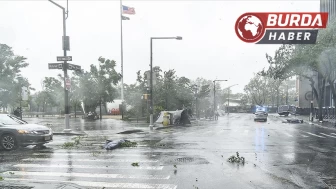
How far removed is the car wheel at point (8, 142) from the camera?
1174 centimetres

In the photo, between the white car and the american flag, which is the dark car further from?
the white car

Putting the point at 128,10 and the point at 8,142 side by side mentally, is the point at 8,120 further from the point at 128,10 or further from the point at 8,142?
the point at 128,10

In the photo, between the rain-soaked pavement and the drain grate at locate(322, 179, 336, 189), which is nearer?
the drain grate at locate(322, 179, 336, 189)

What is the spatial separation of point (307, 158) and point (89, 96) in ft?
111

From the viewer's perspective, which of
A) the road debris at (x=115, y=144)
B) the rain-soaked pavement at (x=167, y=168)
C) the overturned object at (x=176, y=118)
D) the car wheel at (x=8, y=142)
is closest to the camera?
the rain-soaked pavement at (x=167, y=168)

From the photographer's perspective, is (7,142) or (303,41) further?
(303,41)

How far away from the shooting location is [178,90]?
1575 inches

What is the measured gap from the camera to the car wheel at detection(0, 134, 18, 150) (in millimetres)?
11742

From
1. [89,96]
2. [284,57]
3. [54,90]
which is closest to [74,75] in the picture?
[89,96]

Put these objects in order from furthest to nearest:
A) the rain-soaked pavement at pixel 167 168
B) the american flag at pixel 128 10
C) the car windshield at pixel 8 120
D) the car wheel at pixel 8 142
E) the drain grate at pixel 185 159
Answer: the american flag at pixel 128 10 → the car windshield at pixel 8 120 → the car wheel at pixel 8 142 → the drain grate at pixel 185 159 → the rain-soaked pavement at pixel 167 168

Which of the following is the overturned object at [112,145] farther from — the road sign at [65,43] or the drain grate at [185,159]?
the road sign at [65,43]

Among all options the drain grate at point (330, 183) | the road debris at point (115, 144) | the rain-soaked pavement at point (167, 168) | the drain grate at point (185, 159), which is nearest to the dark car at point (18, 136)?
the rain-soaked pavement at point (167, 168)

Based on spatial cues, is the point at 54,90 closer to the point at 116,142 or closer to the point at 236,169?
the point at 116,142

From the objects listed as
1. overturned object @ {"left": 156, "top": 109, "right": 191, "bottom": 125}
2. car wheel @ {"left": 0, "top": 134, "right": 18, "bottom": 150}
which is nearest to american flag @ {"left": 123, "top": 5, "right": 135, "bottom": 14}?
overturned object @ {"left": 156, "top": 109, "right": 191, "bottom": 125}
